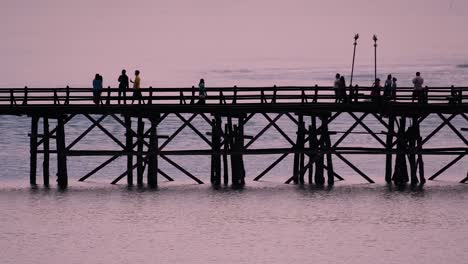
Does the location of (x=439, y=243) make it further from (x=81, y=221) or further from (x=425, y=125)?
(x=425, y=125)

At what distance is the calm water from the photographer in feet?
116

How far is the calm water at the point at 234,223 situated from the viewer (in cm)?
3528

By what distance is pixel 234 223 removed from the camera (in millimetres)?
40000

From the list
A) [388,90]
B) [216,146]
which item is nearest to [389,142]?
[388,90]

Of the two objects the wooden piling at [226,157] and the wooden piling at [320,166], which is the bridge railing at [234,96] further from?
the wooden piling at [320,166]

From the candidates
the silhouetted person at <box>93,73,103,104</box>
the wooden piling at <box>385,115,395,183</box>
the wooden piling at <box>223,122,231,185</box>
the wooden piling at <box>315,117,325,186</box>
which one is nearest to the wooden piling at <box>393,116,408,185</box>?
the wooden piling at <box>385,115,395,183</box>

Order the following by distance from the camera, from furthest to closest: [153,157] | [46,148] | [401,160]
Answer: [401,160], [46,148], [153,157]

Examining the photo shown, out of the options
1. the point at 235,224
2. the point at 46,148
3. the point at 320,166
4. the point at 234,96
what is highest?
the point at 234,96

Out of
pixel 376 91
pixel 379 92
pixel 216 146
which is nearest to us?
pixel 379 92

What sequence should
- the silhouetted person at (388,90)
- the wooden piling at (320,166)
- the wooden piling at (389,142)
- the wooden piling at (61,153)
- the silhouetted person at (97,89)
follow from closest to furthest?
the silhouetted person at (97,89), the wooden piling at (61,153), the silhouetted person at (388,90), the wooden piling at (320,166), the wooden piling at (389,142)

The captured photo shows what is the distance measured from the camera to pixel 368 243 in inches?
1451

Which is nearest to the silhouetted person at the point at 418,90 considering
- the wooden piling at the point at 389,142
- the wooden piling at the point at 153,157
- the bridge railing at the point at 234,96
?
the bridge railing at the point at 234,96

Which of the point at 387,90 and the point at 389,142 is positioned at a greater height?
the point at 387,90

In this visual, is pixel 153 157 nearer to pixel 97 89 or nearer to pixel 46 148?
pixel 97 89
